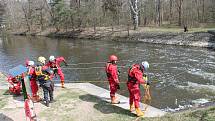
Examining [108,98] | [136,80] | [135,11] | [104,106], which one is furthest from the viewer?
[135,11]

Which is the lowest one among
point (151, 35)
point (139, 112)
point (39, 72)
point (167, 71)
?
point (167, 71)

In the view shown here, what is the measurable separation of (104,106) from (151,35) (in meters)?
32.2

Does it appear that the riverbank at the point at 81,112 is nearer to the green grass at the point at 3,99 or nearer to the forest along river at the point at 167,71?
the green grass at the point at 3,99

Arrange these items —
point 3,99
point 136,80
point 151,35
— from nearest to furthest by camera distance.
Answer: point 136,80 < point 3,99 < point 151,35

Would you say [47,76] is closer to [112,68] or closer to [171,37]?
[112,68]

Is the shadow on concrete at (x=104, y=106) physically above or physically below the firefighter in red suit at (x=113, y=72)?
below

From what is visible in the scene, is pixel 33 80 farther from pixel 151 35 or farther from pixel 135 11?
pixel 135 11

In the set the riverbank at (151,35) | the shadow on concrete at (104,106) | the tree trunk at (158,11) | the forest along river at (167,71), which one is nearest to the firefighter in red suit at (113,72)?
the shadow on concrete at (104,106)

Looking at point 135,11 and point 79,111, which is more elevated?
point 135,11

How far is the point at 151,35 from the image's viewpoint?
142 ft

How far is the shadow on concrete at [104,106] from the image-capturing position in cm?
1134

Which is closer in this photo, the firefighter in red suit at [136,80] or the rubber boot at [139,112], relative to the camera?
the firefighter in red suit at [136,80]

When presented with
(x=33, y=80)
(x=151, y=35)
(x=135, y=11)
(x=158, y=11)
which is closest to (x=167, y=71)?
(x=33, y=80)

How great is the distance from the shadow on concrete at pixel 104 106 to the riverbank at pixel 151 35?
76.0ft
